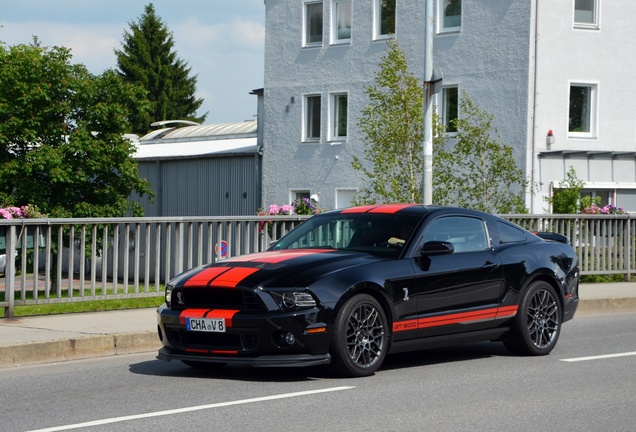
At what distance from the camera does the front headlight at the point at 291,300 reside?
932 cm

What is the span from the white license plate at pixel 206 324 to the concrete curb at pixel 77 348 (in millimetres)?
2130

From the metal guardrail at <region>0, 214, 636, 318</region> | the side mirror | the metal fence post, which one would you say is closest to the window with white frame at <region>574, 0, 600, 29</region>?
the metal guardrail at <region>0, 214, 636, 318</region>

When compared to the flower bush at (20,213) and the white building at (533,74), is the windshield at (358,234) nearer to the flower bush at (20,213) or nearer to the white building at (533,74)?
the flower bush at (20,213)

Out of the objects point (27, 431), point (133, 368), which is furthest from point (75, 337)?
point (27, 431)

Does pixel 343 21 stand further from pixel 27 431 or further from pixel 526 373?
pixel 27 431

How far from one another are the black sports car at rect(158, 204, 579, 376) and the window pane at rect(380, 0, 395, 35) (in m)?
25.5

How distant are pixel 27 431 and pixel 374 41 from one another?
30.8m

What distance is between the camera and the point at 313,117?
1550 inches

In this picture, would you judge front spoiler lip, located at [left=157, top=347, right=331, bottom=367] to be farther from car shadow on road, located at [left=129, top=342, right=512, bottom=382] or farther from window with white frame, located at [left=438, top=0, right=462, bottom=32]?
window with white frame, located at [left=438, top=0, right=462, bottom=32]

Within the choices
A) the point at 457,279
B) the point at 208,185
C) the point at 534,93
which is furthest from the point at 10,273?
the point at 208,185

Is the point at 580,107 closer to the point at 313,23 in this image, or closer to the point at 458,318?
the point at 313,23

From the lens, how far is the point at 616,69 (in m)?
33.8

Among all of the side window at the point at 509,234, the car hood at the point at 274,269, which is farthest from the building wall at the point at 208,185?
the car hood at the point at 274,269

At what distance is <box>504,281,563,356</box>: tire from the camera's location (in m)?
11.2
